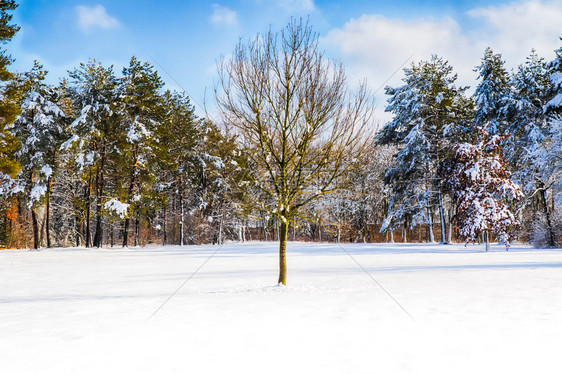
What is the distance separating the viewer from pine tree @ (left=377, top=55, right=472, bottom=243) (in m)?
30.1

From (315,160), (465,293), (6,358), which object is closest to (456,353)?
(465,293)

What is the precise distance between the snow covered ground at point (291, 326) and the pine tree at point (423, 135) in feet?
65.0

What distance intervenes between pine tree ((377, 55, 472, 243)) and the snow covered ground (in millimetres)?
19801

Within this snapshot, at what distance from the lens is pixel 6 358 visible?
4.79 meters

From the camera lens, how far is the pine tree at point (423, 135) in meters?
30.1

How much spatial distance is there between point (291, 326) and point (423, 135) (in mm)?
26770

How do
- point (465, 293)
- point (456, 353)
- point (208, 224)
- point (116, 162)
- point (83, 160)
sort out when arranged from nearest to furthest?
1. point (456, 353)
2. point (465, 293)
3. point (83, 160)
4. point (116, 162)
5. point (208, 224)

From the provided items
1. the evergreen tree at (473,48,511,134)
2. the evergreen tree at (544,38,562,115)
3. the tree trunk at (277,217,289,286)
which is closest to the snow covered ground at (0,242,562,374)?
the tree trunk at (277,217,289,286)

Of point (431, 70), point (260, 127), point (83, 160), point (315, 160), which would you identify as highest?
point (431, 70)

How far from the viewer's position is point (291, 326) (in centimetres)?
611

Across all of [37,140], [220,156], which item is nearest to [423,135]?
[220,156]

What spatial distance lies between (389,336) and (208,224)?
34592mm

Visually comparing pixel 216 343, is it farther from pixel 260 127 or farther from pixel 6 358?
pixel 260 127

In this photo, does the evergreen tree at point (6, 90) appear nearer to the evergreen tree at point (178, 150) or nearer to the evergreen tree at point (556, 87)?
the evergreen tree at point (178, 150)
